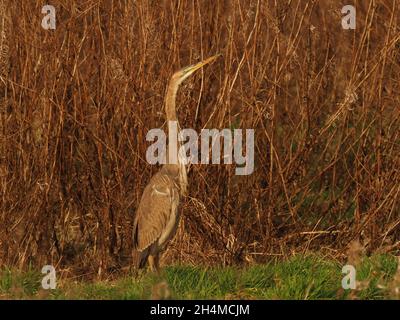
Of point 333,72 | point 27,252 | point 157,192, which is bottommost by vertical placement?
point 27,252

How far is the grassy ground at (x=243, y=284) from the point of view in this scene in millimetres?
5957

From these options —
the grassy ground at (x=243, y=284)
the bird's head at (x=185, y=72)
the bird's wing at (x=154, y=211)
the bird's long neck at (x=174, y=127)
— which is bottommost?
the grassy ground at (x=243, y=284)

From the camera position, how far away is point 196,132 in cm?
757

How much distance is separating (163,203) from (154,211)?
9cm

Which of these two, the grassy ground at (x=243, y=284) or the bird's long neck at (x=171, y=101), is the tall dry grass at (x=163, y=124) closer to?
the bird's long neck at (x=171, y=101)

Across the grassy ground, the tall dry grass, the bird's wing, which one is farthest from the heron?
the tall dry grass

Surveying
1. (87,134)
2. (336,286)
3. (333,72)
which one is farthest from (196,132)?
(336,286)

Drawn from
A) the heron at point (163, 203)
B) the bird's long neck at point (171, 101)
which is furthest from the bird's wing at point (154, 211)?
the bird's long neck at point (171, 101)

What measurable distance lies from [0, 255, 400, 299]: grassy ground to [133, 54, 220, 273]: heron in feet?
0.80

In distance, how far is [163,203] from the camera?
6.79m

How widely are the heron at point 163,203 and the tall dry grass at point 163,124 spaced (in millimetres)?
530

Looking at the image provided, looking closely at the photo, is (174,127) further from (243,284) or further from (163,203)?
(243,284)

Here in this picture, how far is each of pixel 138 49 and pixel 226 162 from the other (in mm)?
999
